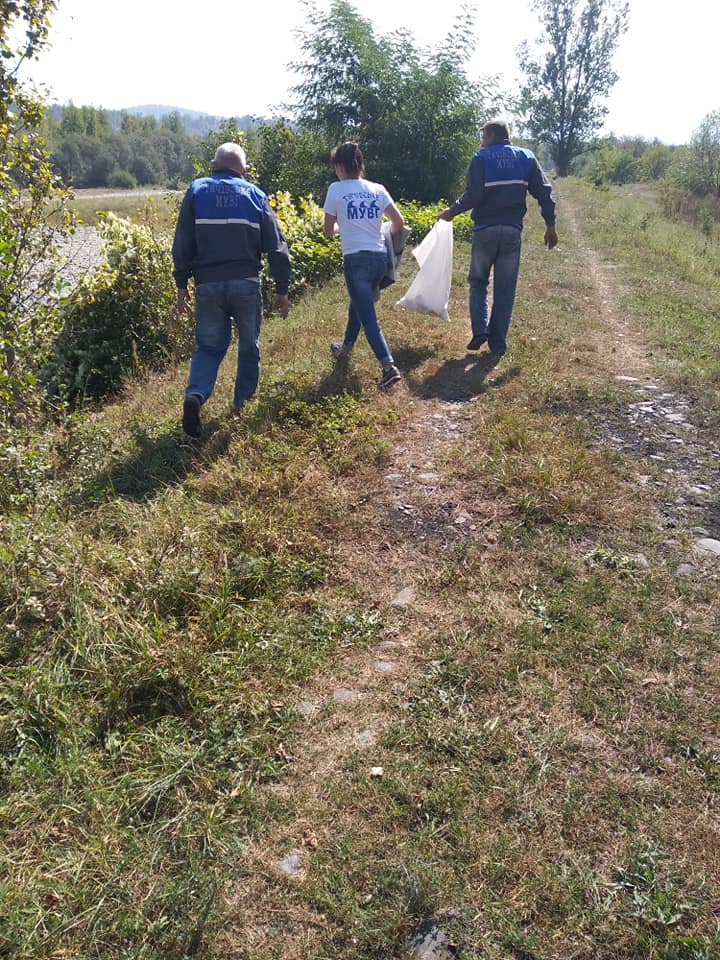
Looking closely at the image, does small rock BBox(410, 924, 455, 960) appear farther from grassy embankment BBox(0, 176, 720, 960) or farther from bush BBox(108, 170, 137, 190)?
bush BBox(108, 170, 137, 190)

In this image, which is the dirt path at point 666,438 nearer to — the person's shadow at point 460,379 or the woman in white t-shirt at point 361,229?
the person's shadow at point 460,379

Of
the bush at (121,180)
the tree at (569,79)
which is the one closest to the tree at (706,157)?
the tree at (569,79)

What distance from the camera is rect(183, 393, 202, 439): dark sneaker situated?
4.52m

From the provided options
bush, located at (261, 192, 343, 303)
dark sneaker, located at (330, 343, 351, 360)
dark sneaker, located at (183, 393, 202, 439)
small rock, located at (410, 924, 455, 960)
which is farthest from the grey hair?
bush, located at (261, 192, 343, 303)

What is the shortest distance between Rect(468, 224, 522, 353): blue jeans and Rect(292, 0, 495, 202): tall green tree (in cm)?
1103

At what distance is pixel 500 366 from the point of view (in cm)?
600

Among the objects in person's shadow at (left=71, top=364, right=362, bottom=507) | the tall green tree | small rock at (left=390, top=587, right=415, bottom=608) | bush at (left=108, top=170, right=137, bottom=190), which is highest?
bush at (left=108, top=170, right=137, bottom=190)

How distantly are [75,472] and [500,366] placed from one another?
12.2 ft

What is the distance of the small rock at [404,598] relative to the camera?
3090 mm

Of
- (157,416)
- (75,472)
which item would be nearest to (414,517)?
(75,472)

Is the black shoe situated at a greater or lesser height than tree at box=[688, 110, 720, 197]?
lesser

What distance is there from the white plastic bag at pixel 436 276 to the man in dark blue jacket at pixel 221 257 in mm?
1990

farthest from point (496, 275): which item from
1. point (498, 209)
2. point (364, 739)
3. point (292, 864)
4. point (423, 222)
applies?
point (423, 222)

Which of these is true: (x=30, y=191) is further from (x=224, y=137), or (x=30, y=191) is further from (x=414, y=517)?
(x=224, y=137)
